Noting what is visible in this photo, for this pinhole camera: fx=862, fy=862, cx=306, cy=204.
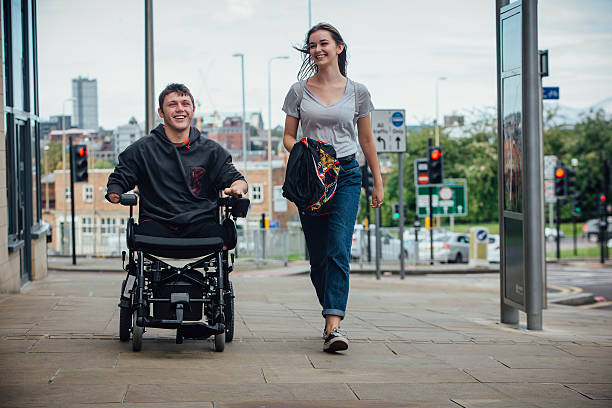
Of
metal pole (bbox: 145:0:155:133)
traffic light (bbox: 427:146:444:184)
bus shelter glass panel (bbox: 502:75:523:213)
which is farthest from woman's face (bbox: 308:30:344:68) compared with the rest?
traffic light (bbox: 427:146:444:184)

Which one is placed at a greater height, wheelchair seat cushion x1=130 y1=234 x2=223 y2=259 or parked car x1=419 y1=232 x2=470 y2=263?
wheelchair seat cushion x1=130 y1=234 x2=223 y2=259

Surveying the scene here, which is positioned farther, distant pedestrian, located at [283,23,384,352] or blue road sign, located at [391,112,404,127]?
blue road sign, located at [391,112,404,127]

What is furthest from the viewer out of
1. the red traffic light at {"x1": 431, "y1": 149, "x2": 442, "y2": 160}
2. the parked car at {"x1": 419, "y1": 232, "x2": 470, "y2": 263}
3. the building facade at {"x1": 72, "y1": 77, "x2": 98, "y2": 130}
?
the building facade at {"x1": 72, "y1": 77, "x2": 98, "y2": 130}

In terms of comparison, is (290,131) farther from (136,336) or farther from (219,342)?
(136,336)

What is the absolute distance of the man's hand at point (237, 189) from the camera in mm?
5176

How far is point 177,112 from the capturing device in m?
5.36

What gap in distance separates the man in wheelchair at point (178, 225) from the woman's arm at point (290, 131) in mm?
496

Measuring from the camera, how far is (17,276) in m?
11.3

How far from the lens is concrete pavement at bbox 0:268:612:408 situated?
394 centimetres

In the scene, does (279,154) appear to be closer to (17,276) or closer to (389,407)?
(17,276)

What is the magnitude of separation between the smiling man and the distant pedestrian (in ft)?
1.89

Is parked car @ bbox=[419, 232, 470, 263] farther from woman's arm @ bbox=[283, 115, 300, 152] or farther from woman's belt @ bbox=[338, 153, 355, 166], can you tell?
woman's belt @ bbox=[338, 153, 355, 166]

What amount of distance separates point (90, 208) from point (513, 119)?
6675 cm

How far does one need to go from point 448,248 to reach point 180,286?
29424 mm
